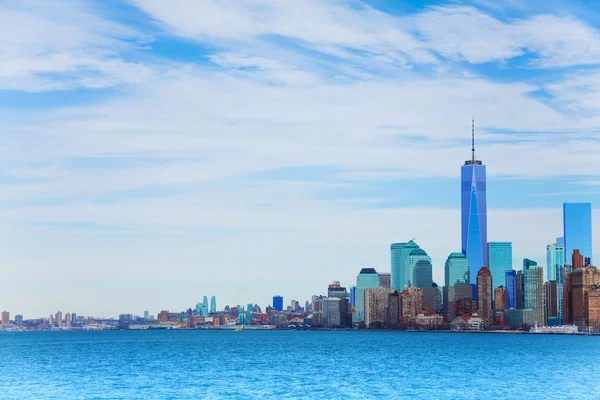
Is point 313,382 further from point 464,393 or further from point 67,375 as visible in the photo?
point 67,375

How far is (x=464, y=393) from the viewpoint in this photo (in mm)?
73188

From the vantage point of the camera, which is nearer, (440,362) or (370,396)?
(370,396)

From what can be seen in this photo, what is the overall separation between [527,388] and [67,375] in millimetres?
49473

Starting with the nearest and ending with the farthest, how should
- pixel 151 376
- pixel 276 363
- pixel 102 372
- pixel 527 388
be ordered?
1. pixel 527 388
2. pixel 151 376
3. pixel 102 372
4. pixel 276 363

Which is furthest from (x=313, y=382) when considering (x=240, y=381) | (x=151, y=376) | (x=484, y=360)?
(x=484, y=360)

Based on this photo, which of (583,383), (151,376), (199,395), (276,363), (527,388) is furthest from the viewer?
(276,363)

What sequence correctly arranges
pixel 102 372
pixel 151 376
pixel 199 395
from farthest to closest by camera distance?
pixel 102 372 → pixel 151 376 → pixel 199 395

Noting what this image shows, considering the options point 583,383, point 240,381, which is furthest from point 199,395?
point 583,383

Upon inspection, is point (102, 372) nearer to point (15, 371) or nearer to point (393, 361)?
point (15, 371)

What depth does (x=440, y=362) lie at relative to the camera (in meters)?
120

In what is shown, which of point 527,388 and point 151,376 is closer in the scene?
point 527,388

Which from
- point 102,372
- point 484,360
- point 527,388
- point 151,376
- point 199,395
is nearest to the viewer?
point 199,395

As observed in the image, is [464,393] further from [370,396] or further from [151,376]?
[151,376]

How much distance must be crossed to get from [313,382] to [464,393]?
16.1m
